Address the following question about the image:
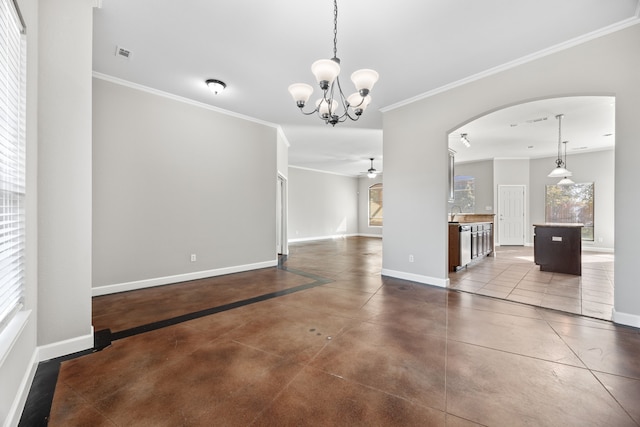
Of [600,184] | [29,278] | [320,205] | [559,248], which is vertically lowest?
[559,248]

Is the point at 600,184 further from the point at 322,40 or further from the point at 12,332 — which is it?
the point at 12,332

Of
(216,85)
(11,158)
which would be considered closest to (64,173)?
(11,158)

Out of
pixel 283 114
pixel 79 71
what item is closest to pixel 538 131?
pixel 283 114

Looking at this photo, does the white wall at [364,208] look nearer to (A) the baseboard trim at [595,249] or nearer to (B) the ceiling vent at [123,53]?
(A) the baseboard trim at [595,249]

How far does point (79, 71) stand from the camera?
2.10 metres

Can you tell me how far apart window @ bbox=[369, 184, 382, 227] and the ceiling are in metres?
7.79

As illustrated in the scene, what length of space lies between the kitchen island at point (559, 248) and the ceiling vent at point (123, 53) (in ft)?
23.3

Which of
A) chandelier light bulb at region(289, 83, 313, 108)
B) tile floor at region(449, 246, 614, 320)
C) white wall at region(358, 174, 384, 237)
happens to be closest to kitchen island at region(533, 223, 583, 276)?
tile floor at region(449, 246, 614, 320)

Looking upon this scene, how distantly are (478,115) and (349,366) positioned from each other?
3531 mm

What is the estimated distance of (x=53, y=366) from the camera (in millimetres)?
Answer: 1911

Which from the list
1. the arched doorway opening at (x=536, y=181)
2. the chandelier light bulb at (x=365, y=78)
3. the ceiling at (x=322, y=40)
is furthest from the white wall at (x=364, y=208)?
the chandelier light bulb at (x=365, y=78)

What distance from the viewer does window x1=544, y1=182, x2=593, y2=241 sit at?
25.4 feet

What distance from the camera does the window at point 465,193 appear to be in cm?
938

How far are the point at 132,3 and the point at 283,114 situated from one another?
2733mm
